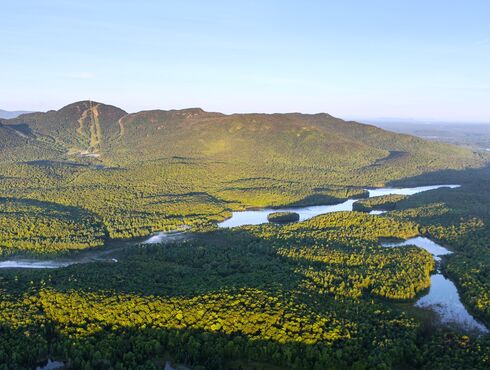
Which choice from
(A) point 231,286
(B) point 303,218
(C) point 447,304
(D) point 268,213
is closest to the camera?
(A) point 231,286

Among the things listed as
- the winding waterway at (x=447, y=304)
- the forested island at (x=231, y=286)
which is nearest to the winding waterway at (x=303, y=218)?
the winding waterway at (x=447, y=304)

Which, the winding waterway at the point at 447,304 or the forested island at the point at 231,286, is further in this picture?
the winding waterway at the point at 447,304

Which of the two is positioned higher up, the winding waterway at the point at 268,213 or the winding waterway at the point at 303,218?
the winding waterway at the point at 268,213

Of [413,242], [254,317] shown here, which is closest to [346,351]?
[254,317]

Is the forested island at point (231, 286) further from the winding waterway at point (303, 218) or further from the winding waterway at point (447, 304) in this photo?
the winding waterway at point (303, 218)

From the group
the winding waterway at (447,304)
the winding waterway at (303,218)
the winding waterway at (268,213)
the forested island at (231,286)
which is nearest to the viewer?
the forested island at (231,286)

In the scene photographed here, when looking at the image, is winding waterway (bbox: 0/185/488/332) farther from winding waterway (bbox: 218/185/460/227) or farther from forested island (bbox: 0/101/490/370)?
forested island (bbox: 0/101/490/370)

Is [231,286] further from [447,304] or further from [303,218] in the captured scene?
[303,218]

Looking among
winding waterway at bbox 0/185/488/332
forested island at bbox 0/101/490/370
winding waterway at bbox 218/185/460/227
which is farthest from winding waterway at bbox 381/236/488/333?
winding waterway at bbox 218/185/460/227

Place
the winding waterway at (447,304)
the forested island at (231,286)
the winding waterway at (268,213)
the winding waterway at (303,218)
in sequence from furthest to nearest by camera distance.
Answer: the winding waterway at (268,213), the winding waterway at (303,218), the winding waterway at (447,304), the forested island at (231,286)

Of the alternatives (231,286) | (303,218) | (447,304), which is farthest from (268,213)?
(447,304)

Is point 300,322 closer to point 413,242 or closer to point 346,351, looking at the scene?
point 346,351
